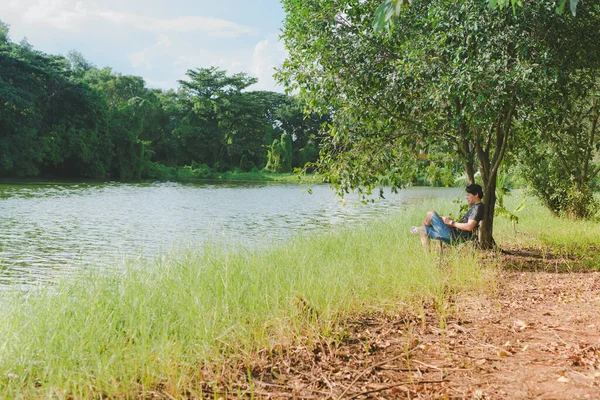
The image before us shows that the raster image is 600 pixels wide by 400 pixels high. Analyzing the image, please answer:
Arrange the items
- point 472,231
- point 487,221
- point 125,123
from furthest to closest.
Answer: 1. point 125,123
2. point 487,221
3. point 472,231

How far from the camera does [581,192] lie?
40.0 feet

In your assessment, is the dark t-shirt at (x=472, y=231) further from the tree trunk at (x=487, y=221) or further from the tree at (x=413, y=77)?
the tree trunk at (x=487, y=221)

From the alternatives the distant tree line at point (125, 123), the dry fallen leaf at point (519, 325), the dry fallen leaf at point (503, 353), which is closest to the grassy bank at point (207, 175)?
the distant tree line at point (125, 123)

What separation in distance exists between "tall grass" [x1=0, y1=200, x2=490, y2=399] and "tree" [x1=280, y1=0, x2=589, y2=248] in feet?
6.16

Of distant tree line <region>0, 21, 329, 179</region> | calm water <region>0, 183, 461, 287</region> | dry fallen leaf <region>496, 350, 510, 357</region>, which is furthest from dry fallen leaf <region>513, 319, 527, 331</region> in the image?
distant tree line <region>0, 21, 329, 179</region>

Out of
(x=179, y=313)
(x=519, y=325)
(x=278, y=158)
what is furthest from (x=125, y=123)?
(x=519, y=325)

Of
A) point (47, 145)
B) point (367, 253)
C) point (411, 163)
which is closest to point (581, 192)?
point (411, 163)

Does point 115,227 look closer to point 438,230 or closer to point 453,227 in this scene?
point 438,230

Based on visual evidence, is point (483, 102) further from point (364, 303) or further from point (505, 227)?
point (505, 227)

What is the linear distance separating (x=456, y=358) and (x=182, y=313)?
2.05 meters

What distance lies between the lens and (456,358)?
10.9 feet

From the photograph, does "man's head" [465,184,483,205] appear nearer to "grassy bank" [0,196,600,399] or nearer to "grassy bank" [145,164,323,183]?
"grassy bank" [0,196,600,399]

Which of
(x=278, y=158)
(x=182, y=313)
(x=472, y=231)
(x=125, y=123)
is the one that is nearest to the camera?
(x=182, y=313)

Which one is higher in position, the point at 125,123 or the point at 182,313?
the point at 125,123
